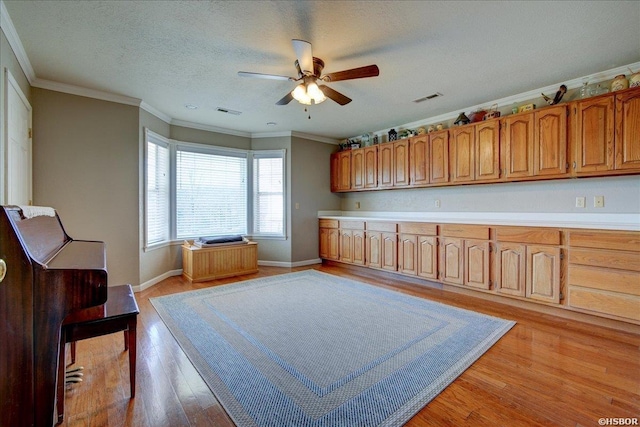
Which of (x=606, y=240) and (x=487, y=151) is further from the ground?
(x=487, y=151)

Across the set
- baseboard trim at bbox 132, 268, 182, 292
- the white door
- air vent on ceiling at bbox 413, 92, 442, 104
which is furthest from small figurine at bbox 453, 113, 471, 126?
baseboard trim at bbox 132, 268, 182, 292

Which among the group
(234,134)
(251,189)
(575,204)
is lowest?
(575,204)

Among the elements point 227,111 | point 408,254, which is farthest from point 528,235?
point 227,111

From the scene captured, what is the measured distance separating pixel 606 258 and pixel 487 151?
1686 mm

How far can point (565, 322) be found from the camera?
2844 mm

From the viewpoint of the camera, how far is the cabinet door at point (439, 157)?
412 cm

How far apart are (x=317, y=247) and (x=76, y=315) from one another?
4357 mm

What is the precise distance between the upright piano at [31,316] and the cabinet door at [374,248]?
12.7 feet

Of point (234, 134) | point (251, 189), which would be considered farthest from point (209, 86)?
point (251, 189)

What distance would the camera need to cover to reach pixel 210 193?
5055mm

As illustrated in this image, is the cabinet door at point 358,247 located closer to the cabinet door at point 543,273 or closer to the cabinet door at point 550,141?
the cabinet door at point 543,273

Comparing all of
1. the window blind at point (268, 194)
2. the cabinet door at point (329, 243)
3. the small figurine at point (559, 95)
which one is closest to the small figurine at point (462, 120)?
the small figurine at point (559, 95)

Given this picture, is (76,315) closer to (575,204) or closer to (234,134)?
(234,134)

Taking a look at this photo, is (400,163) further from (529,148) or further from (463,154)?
(529,148)
